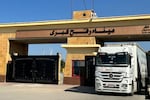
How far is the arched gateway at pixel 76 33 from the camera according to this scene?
31406 mm

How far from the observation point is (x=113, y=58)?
22562 mm

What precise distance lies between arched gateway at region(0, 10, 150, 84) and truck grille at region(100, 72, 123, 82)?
980 centimetres

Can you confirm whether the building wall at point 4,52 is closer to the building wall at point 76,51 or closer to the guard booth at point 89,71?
the building wall at point 76,51

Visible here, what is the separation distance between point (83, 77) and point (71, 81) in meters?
1.17

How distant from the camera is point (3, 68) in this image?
3634 centimetres

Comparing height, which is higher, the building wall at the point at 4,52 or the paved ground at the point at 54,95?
the building wall at the point at 4,52

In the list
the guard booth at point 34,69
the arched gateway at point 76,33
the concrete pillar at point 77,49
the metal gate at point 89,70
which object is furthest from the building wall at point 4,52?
the metal gate at point 89,70

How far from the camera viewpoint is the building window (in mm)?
33469

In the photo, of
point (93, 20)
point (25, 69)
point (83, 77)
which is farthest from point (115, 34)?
point (25, 69)

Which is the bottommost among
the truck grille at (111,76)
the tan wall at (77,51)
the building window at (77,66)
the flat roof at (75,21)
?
the truck grille at (111,76)

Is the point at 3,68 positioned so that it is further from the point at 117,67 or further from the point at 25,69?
the point at 117,67

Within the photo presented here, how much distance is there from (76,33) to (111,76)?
12.2 meters

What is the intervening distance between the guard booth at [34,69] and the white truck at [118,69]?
12131 millimetres

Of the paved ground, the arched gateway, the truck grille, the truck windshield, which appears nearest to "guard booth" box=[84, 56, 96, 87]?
the arched gateway
